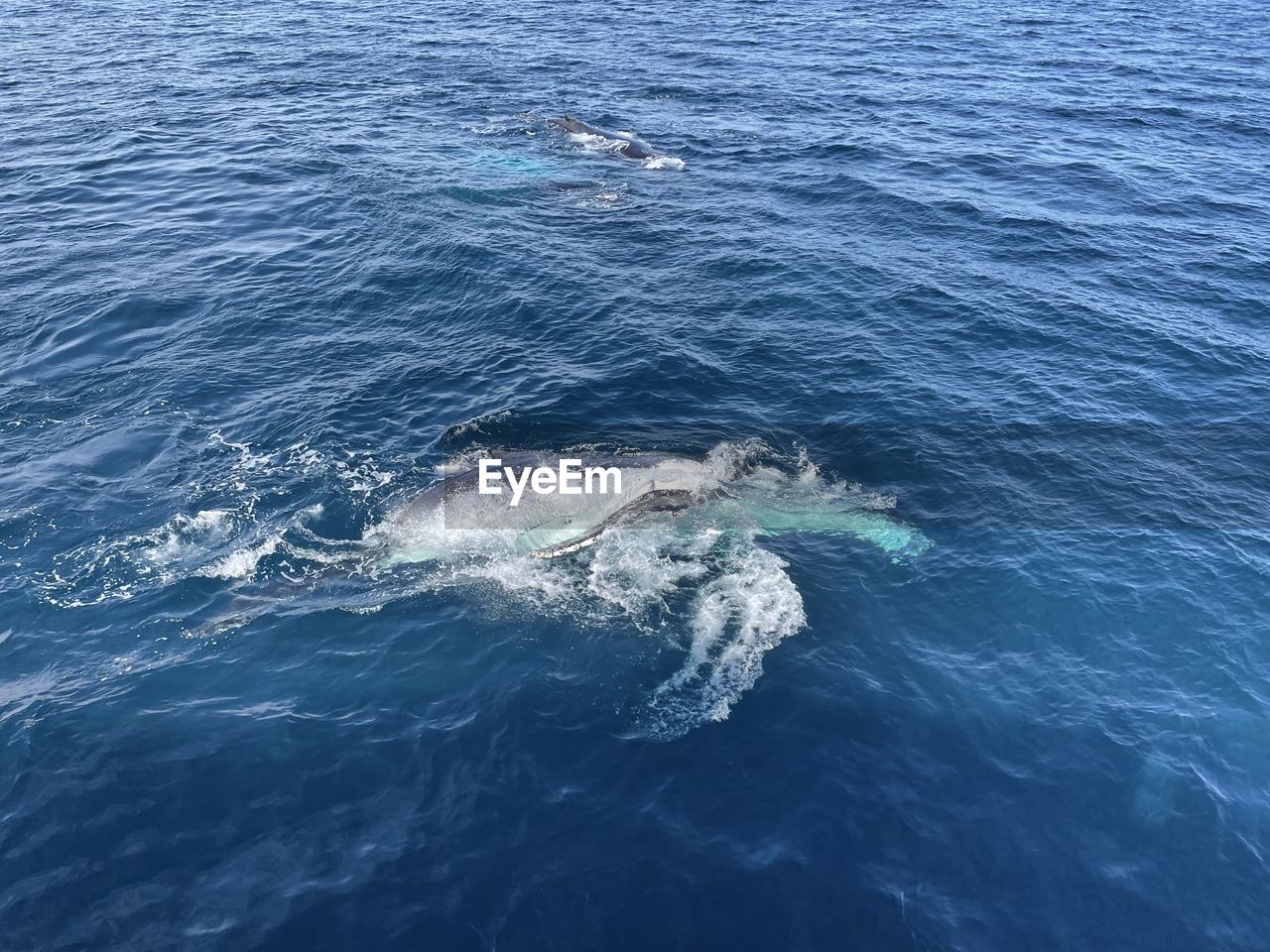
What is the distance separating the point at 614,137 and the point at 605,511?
48295 millimetres

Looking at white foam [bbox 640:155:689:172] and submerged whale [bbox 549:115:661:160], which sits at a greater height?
submerged whale [bbox 549:115:661:160]

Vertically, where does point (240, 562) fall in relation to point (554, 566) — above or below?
above

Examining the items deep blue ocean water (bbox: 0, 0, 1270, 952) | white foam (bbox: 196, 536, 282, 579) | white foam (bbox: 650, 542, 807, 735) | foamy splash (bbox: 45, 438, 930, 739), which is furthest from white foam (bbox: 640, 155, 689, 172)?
white foam (bbox: 196, 536, 282, 579)

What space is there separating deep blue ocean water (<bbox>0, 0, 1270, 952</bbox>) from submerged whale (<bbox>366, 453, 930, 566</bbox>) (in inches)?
44.2

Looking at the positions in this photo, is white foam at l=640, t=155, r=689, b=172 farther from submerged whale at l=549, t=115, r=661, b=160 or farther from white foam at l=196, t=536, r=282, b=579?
white foam at l=196, t=536, r=282, b=579

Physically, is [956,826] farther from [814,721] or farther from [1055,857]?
[814,721]

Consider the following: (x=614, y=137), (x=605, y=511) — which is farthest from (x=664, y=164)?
(x=605, y=511)

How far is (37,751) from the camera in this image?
27750 millimetres

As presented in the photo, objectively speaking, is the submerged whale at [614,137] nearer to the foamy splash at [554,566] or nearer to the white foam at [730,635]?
the foamy splash at [554,566]

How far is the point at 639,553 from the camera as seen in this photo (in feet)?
116

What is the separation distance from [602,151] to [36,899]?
209ft

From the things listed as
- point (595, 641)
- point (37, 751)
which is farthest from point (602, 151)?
point (37, 751)

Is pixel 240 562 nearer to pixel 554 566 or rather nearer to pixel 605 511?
pixel 554 566

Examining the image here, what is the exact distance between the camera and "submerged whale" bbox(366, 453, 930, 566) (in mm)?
35438
